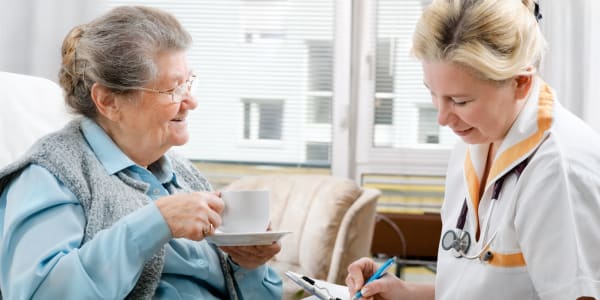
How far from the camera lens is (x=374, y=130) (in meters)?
4.18

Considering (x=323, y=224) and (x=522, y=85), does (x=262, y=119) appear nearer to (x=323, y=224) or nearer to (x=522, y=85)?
(x=323, y=224)

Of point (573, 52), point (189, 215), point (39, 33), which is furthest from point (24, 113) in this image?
point (573, 52)

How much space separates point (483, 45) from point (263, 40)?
2937 mm

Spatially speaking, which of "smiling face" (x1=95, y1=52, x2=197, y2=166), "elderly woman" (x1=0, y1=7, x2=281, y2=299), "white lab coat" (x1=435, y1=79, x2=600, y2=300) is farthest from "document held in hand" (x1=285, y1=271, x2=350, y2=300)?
"smiling face" (x1=95, y1=52, x2=197, y2=166)

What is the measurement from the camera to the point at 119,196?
58.7 inches

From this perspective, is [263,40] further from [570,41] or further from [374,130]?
[570,41]

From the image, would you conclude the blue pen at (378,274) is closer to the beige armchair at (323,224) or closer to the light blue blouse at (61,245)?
the light blue blouse at (61,245)

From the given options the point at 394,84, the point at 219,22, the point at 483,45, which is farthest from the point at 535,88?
the point at 219,22

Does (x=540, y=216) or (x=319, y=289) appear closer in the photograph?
(x=540, y=216)

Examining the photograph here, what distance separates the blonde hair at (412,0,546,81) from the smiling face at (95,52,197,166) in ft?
1.80

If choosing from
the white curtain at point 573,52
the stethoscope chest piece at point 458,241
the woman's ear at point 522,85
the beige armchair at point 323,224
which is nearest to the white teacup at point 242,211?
the stethoscope chest piece at point 458,241

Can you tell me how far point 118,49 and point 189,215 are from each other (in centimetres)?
40

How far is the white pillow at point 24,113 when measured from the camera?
1809mm

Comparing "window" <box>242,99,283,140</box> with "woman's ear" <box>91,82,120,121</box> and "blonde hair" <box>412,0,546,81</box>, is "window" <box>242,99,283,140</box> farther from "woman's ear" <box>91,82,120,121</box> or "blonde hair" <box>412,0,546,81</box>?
"blonde hair" <box>412,0,546,81</box>
